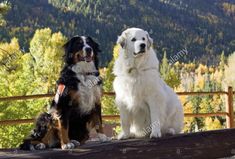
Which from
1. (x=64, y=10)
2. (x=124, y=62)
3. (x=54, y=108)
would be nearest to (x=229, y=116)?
(x=124, y=62)

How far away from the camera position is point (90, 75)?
5.37 metres

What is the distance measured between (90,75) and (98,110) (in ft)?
1.44

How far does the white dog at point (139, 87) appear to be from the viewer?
5582 millimetres

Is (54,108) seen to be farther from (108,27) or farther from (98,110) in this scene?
(108,27)

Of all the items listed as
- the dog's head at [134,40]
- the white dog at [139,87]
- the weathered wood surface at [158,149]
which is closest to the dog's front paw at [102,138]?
the weathered wood surface at [158,149]

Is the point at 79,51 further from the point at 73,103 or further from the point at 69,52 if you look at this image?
the point at 73,103

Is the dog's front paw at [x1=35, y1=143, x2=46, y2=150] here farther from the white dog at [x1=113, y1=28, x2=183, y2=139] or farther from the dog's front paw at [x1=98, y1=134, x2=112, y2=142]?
the white dog at [x1=113, y1=28, x2=183, y2=139]

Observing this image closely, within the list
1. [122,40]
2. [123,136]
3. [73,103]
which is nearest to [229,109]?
[123,136]

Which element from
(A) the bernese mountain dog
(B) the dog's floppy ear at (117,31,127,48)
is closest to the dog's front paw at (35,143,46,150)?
(A) the bernese mountain dog

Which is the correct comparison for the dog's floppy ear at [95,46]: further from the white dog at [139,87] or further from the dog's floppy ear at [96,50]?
the white dog at [139,87]

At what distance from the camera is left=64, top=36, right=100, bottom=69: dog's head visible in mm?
5328

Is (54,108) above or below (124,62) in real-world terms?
below

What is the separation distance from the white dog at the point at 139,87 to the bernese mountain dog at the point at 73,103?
37cm

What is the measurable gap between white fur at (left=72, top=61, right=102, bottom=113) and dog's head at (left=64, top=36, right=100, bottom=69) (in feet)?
0.19
